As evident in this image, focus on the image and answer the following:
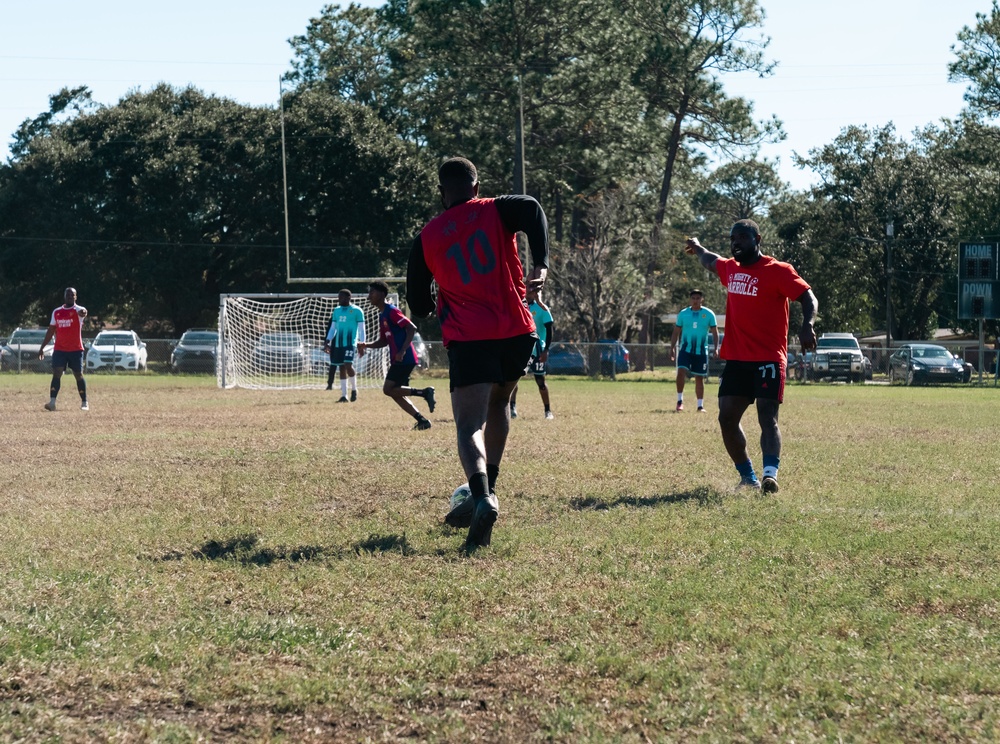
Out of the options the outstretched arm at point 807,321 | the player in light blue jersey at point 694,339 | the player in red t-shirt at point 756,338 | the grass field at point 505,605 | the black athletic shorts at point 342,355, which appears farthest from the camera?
the black athletic shorts at point 342,355

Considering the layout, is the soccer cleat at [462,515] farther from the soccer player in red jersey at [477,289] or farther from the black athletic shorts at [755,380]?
the black athletic shorts at [755,380]

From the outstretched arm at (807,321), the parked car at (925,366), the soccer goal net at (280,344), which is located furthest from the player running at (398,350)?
the parked car at (925,366)

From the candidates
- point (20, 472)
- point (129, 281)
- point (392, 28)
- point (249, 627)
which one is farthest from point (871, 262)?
point (249, 627)

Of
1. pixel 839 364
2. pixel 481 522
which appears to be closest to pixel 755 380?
pixel 481 522

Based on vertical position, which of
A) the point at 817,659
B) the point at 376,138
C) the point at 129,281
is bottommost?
the point at 817,659

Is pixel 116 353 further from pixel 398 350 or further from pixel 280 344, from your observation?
pixel 398 350

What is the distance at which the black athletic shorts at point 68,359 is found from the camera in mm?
20000

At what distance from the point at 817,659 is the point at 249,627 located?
2095 mm

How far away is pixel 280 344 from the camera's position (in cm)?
3378

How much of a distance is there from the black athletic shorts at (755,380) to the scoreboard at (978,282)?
3270cm

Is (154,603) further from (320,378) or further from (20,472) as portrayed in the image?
(320,378)

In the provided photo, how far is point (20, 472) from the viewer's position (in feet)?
33.5

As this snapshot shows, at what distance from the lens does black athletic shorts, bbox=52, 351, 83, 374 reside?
2000 centimetres

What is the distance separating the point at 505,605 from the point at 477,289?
2113 mm
